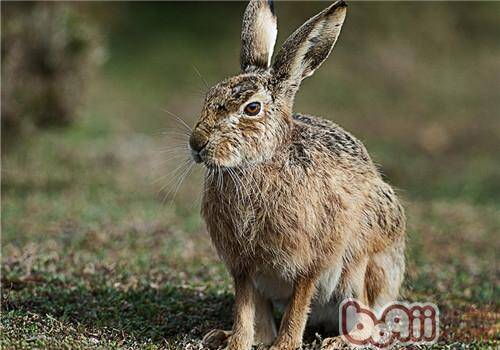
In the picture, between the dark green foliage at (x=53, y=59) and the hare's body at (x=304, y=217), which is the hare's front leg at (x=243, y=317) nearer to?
the hare's body at (x=304, y=217)

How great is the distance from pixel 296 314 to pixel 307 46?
6.07 ft

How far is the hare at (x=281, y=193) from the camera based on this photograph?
5289mm

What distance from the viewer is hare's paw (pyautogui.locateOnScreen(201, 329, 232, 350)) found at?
576 centimetres

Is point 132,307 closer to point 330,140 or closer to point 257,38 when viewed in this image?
point 330,140

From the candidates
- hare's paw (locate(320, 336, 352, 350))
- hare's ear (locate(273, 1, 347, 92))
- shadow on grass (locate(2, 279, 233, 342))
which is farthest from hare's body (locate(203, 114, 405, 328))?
shadow on grass (locate(2, 279, 233, 342))

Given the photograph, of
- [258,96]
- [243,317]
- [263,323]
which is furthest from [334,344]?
[258,96]

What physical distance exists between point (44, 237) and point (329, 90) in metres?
12.0

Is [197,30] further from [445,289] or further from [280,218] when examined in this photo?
[280,218]

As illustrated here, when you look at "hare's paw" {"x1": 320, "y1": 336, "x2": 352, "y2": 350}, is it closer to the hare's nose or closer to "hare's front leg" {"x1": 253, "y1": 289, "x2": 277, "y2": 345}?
"hare's front leg" {"x1": 253, "y1": 289, "x2": 277, "y2": 345}

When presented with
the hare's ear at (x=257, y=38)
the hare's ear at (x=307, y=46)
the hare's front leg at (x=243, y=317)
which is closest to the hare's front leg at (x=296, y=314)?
the hare's front leg at (x=243, y=317)

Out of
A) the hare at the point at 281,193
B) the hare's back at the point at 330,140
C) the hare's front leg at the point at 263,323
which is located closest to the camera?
the hare at the point at 281,193

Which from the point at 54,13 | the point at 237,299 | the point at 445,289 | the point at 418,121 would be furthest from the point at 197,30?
the point at 237,299

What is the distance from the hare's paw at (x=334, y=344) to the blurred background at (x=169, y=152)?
97 centimetres

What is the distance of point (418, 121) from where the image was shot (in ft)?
59.9
